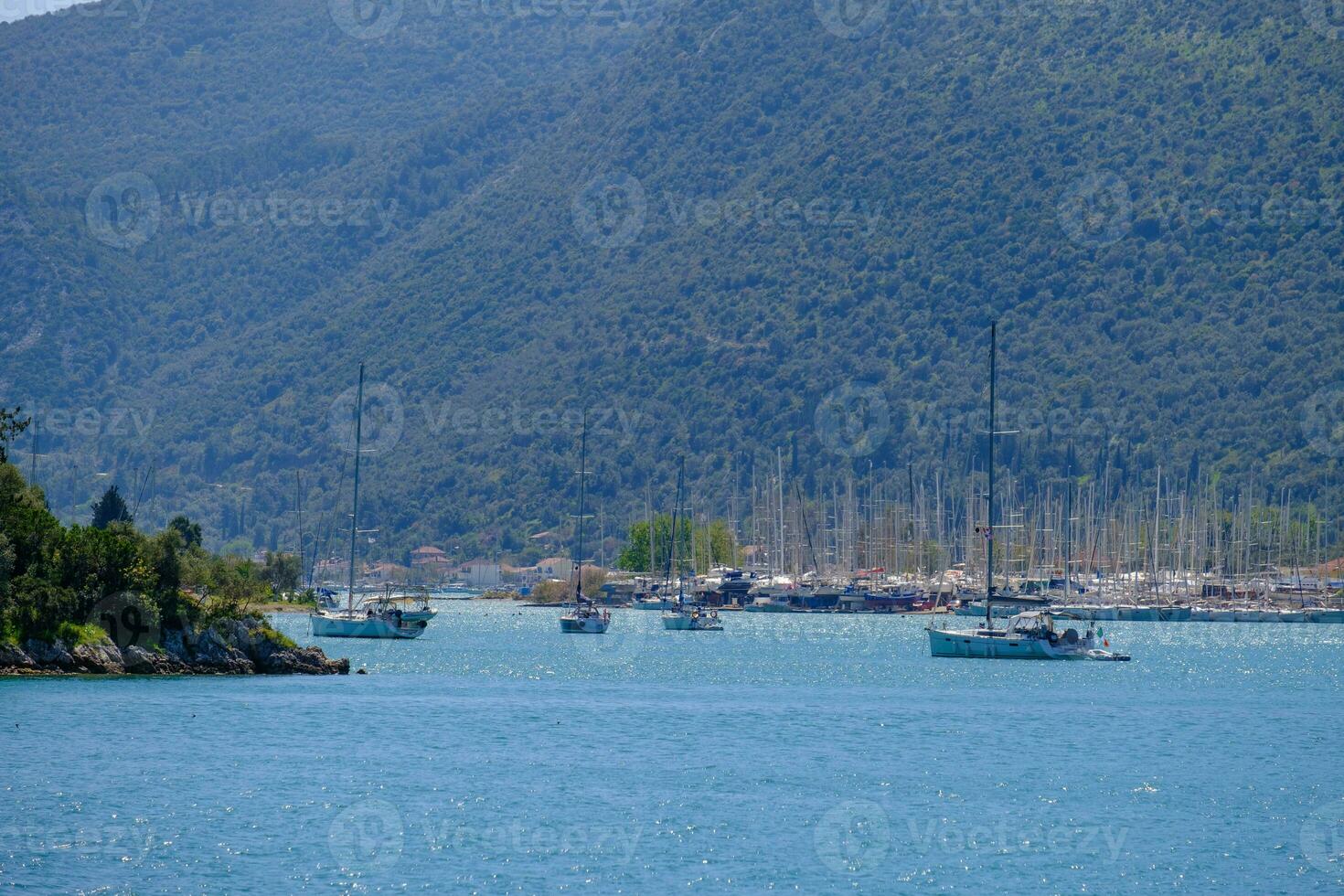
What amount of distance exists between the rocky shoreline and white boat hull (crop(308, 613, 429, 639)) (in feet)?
69.2

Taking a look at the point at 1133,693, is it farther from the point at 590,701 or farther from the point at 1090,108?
the point at 1090,108

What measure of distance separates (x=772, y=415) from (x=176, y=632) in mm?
123001

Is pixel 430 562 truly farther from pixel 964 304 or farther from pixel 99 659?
pixel 99 659

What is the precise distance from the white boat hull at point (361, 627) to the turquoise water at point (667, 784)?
18343mm

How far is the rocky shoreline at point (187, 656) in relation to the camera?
47844 mm

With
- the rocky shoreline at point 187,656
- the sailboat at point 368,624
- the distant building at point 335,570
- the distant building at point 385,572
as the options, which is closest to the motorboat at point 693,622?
the sailboat at point 368,624

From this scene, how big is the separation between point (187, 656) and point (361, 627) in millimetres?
26336

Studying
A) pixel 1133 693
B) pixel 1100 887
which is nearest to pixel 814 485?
pixel 1133 693

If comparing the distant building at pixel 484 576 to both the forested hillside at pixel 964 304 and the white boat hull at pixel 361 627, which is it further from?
the white boat hull at pixel 361 627

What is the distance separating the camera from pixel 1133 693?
183 feet

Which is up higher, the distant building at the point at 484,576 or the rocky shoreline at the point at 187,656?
the distant building at the point at 484,576

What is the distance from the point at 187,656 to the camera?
5228cm

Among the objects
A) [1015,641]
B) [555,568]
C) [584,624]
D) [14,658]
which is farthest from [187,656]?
[555,568]

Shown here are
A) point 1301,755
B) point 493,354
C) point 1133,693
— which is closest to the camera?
point 1301,755
